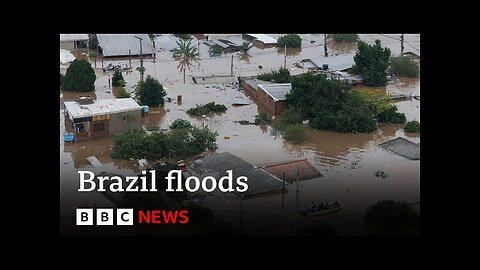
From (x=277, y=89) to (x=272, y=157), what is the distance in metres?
2.01

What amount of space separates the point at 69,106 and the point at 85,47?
14.4 feet

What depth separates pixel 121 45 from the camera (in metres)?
11.4

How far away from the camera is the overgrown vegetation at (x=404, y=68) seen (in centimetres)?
1034

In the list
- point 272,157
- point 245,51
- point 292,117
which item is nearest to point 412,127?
point 292,117

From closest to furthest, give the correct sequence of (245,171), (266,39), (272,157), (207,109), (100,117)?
(245,171) → (272,157) → (100,117) → (207,109) → (266,39)

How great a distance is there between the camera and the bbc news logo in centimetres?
470

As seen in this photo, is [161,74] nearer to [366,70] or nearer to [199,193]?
[366,70]

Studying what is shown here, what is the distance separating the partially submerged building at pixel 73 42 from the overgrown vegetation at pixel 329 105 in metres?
4.78

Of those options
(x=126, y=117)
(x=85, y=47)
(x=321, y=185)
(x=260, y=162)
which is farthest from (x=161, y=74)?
(x=321, y=185)

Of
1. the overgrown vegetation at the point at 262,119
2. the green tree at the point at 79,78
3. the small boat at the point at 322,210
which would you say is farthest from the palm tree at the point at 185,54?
the small boat at the point at 322,210

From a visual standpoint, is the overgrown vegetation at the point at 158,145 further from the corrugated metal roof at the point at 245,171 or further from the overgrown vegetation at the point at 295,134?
the overgrown vegetation at the point at 295,134

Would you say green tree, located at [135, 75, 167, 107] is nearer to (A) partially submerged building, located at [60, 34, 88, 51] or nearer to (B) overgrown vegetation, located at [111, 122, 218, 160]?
(B) overgrown vegetation, located at [111, 122, 218, 160]

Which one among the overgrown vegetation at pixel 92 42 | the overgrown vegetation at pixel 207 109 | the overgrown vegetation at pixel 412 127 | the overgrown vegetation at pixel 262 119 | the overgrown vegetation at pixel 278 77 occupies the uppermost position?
the overgrown vegetation at pixel 92 42

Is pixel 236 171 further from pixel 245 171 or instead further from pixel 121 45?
pixel 121 45
